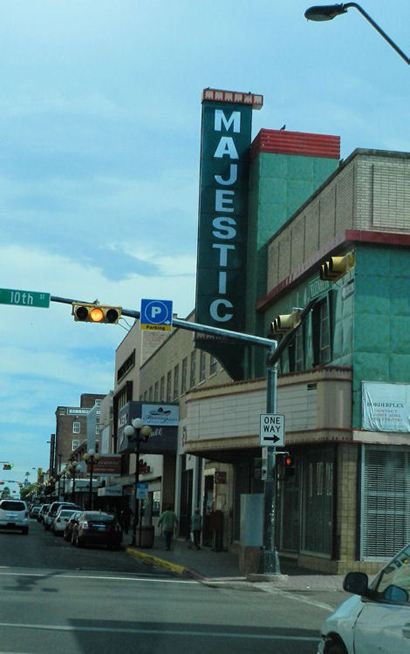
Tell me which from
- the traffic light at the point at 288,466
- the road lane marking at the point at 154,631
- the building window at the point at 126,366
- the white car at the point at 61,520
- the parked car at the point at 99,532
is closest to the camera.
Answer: the road lane marking at the point at 154,631

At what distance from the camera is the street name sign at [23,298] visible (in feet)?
71.2

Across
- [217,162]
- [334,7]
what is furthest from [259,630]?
[217,162]

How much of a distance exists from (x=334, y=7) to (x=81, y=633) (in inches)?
382

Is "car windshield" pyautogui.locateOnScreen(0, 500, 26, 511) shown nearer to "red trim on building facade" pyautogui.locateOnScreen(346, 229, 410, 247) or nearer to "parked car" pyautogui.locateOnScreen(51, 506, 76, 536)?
"parked car" pyautogui.locateOnScreen(51, 506, 76, 536)

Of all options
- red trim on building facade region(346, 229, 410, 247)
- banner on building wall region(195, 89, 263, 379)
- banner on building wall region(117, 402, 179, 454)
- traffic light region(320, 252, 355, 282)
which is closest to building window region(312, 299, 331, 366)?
red trim on building facade region(346, 229, 410, 247)

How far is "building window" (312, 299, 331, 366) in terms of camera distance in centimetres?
2730

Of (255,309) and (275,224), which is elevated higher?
(275,224)

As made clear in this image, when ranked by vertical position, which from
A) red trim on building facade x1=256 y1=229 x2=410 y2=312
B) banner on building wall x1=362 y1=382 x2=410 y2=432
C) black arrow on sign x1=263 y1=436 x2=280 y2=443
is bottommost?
black arrow on sign x1=263 y1=436 x2=280 y2=443

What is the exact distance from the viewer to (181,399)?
157 feet

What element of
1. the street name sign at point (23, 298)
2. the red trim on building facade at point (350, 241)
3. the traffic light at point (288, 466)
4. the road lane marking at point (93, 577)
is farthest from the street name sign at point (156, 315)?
the road lane marking at point (93, 577)

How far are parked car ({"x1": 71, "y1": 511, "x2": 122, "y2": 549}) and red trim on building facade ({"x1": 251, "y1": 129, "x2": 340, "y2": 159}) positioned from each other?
47.6 ft

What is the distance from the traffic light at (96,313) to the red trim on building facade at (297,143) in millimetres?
13595

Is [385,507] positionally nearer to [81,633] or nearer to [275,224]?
[275,224]

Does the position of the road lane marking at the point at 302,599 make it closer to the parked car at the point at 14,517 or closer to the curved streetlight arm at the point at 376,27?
the curved streetlight arm at the point at 376,27
